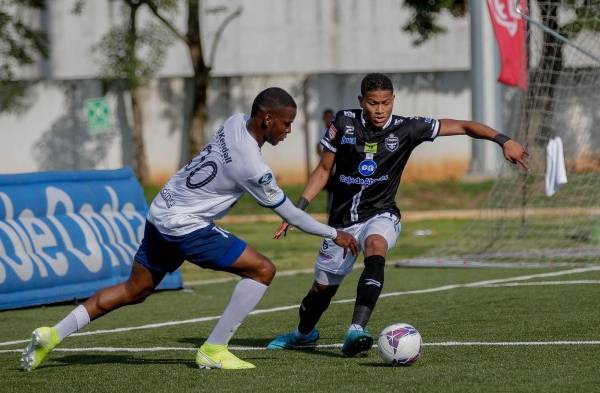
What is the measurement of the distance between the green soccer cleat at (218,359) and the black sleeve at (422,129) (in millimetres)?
2063

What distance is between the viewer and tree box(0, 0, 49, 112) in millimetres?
32000

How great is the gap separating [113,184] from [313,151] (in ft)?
56.9

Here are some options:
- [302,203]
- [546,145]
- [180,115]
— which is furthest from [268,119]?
[180,115]

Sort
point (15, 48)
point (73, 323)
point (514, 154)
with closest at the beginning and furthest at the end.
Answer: point (73, 323) < point (514, 154) < point (15, 48)

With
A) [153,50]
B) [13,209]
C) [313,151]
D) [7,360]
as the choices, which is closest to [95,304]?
[7,360]

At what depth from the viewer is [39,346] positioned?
8.41 m

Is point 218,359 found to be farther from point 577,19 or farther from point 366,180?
point 577,19

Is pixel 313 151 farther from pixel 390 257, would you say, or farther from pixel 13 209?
pixel 13 209

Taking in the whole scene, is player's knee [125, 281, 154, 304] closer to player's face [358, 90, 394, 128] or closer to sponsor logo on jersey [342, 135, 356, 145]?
sponsor logo on jersey [342, 135, 356, 145]

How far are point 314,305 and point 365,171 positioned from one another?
3.25 feet

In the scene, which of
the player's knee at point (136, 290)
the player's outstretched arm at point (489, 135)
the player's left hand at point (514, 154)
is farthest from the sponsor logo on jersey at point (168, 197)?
the player's left hand at point (514, 154)

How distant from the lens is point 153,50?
34031mm

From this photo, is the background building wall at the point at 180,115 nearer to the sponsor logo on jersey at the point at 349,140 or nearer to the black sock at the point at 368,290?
the sponsor logo on jersey at the point at 349,140

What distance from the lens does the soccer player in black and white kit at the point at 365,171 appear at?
909 centimetres
